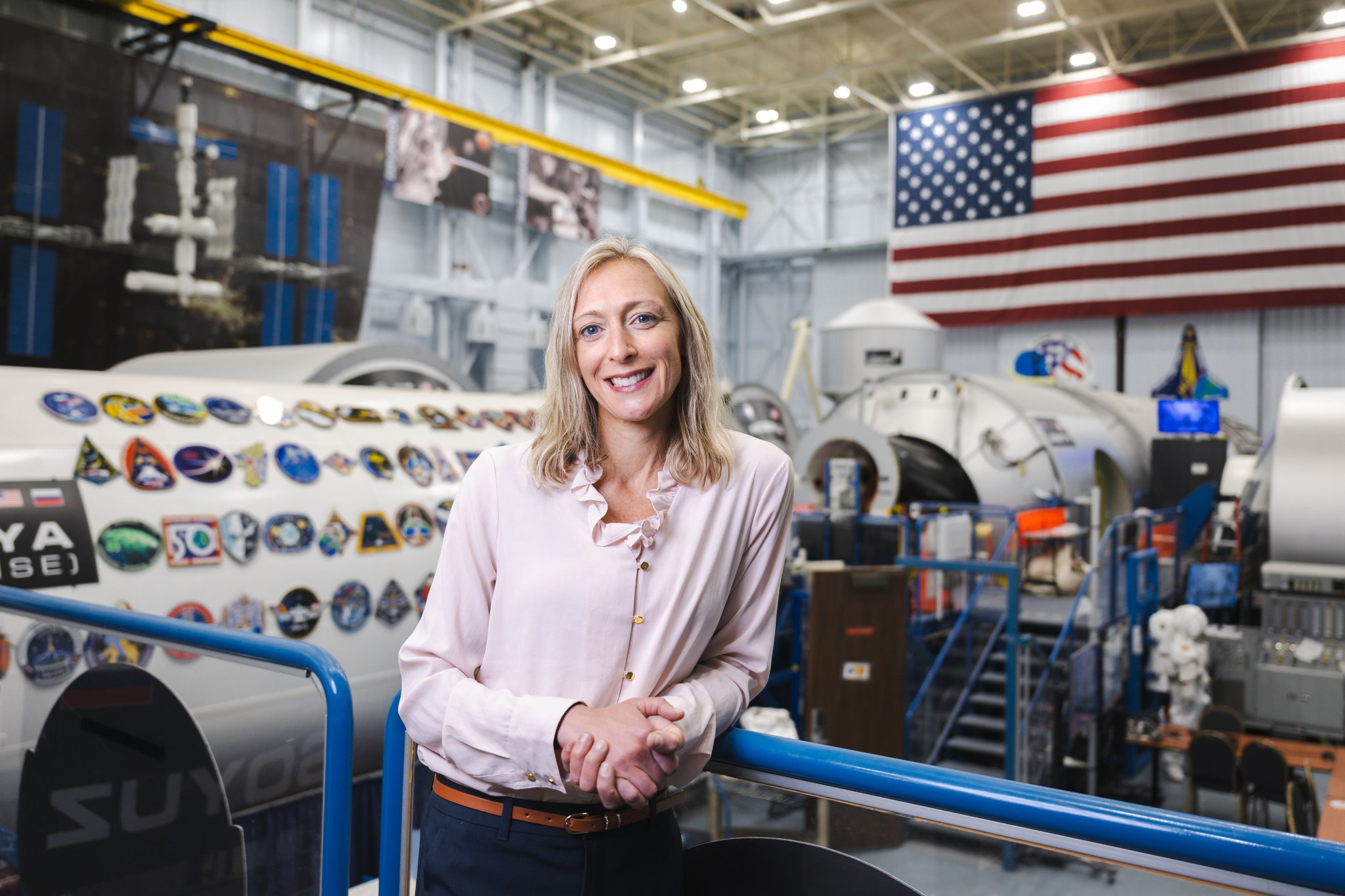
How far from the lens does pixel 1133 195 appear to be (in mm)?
16578

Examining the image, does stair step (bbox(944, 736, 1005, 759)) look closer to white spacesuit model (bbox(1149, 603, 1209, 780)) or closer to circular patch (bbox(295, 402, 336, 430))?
white spacesuit model (bbox(1149, 603, 1209, 780))

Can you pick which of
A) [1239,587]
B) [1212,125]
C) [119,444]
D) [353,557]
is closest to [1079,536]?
[1239,587]

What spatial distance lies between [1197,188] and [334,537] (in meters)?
16.1

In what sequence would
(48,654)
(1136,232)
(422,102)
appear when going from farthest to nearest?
(1136,232) → (422,102) → (48,654)

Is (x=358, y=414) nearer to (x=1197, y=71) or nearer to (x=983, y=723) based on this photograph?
(x=983, y=723)

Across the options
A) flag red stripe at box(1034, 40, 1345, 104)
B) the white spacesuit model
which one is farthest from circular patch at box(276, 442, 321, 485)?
flag red stripe at box(1034, 40, 1345, 104)

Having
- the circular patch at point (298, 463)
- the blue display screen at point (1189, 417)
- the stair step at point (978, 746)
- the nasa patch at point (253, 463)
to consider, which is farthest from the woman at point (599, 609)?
the blue display screen at point (1189, 417)

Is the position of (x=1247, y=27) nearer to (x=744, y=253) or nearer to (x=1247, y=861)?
(x=744, y=253)

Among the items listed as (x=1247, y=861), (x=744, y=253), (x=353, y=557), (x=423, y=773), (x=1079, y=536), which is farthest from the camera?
(x=744, y=253)

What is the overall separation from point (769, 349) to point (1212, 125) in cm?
1001

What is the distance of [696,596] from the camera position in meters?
1.49

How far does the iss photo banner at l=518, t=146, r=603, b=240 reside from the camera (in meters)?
16.7

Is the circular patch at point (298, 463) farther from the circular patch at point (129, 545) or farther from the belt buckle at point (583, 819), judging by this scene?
the belt buckle at point (583, 819)

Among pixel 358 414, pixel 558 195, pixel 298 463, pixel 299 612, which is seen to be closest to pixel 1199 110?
pixel 558 195
